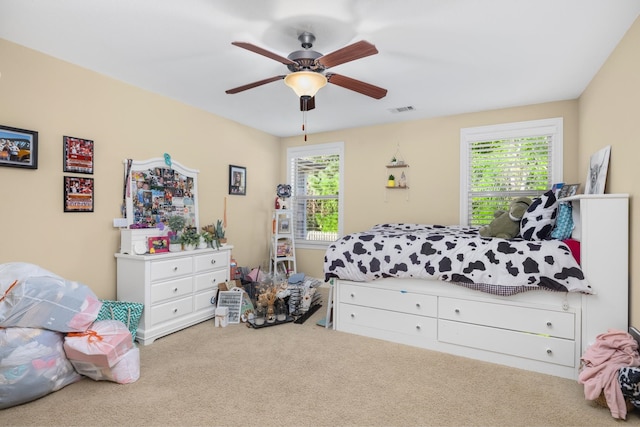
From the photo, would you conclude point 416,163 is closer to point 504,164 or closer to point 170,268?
point 504,164

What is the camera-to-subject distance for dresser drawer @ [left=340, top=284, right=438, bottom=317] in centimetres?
284

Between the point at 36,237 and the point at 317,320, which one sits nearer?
the point at 36,237

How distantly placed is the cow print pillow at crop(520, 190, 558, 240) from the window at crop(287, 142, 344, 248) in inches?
103

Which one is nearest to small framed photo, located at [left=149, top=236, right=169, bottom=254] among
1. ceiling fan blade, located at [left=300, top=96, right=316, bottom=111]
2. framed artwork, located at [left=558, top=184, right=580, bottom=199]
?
ceiling fan blade, located at [left=300, top=96, right=316, bottom=111]

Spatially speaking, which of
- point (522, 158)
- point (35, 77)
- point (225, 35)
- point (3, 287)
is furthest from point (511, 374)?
point (35, 77)

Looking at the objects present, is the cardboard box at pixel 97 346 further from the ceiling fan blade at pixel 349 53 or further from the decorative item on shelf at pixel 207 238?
the ceiling fan blade at pixel 349 53

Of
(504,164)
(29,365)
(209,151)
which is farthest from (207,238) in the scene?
(504,164)

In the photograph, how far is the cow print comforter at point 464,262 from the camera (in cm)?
237

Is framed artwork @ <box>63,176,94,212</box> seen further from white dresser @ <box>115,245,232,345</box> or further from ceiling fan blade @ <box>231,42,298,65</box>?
ceiling fan blade @ <box>231,42,298,65</box>

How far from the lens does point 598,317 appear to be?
2.27 metres

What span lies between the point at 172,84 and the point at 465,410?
3.54m

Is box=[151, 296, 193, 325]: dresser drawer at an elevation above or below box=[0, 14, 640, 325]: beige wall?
below

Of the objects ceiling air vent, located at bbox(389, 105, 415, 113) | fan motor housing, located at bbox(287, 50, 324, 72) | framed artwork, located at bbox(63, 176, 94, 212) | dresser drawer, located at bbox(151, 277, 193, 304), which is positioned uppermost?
ceiling air vent, located at bbox(389, 105, 415, 113)

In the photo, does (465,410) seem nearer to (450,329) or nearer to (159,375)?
(450,329)
